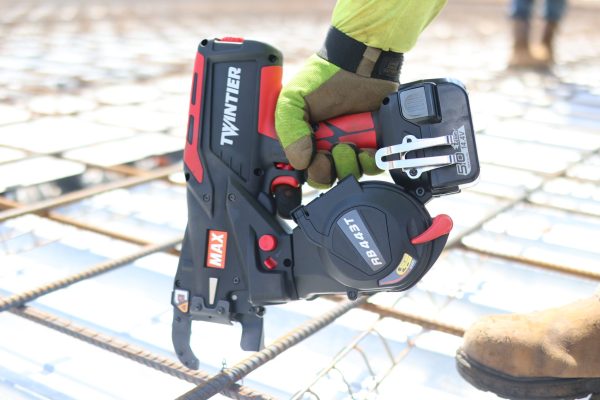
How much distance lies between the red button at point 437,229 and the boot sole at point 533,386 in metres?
0.31

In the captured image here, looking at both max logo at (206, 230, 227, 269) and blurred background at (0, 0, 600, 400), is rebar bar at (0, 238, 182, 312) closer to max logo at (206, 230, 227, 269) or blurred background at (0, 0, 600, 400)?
blurred background at (0, 0, 600, 400)

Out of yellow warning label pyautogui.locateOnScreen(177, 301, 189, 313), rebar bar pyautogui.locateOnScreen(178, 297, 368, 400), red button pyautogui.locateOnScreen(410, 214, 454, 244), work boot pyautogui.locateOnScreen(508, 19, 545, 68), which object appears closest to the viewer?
red button pyautogui.locateOnScreen(410, 214, 454, 244)

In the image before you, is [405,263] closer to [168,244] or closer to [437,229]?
[437,229]

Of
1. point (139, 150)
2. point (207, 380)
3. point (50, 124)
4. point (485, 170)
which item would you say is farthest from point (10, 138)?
point (207, 380)

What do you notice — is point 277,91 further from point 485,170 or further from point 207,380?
point 485,170

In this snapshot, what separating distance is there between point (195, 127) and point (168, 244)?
623mm

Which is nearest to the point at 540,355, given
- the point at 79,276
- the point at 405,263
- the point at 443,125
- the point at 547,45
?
the point at 405,263

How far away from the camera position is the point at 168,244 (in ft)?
6.60

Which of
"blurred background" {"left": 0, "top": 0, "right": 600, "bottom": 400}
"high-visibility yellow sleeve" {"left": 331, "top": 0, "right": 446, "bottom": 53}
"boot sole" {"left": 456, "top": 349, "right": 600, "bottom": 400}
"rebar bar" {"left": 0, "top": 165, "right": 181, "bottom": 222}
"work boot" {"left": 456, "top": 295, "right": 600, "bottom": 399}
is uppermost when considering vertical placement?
"high-visibility yellow sleeve" {"left": 331, "top": 0, "right": 446, "bottom": 53}

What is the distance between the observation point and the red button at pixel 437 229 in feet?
4.15

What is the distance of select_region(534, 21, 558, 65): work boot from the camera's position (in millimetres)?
5016

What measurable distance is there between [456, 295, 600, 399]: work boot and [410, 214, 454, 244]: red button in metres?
0.27

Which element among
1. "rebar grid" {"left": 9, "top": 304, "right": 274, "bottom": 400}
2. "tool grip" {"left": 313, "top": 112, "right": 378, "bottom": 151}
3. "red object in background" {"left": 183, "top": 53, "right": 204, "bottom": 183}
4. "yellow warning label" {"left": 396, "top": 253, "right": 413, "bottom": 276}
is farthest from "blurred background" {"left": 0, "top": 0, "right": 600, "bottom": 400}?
"yellow warning label" {"left": 396, "top": 253, "right": 413, "bottom": 276}

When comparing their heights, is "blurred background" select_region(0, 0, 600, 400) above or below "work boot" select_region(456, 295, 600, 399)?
below
